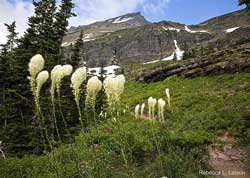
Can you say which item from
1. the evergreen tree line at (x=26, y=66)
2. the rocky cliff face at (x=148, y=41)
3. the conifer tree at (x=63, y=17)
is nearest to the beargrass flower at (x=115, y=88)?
the evergreen tree line at (x=26, y=66)

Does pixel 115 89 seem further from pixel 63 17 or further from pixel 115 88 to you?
pixel 63 17

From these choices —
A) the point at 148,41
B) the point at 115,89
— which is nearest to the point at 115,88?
the point at 115,89

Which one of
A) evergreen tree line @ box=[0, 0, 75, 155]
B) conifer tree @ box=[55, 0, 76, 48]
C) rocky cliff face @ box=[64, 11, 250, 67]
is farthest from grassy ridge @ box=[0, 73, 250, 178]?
rocky cliff face @ box=[64, 11, 250, 67]

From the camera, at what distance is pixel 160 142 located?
1026 centimetres

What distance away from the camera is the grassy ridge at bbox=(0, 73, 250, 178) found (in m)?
7.09

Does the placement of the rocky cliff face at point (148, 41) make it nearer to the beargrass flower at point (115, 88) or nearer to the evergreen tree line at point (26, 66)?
the evergreen tree line at point (26, 66)

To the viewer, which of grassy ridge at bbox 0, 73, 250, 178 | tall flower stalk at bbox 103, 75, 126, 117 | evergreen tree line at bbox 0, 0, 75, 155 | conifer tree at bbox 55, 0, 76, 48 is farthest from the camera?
conifer tree at bbox 55, 0, 76, 48

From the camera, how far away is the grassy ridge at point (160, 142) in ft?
23.2

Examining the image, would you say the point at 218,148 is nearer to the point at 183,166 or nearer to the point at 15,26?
the point at 183,166

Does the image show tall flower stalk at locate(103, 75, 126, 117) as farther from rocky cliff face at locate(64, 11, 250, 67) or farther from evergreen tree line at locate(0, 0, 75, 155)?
rocky cliff face at locate(64, 11, 250, 67)

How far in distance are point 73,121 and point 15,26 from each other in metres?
26.2

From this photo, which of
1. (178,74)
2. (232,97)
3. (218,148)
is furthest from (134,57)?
(218,148)

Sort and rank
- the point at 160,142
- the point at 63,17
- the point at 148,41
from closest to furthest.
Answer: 1. the point at 160,142
2. the point at 63,17
3. the point at 148,41

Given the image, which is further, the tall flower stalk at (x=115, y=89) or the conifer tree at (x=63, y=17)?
the conifer tree at (x=63, y=17)
